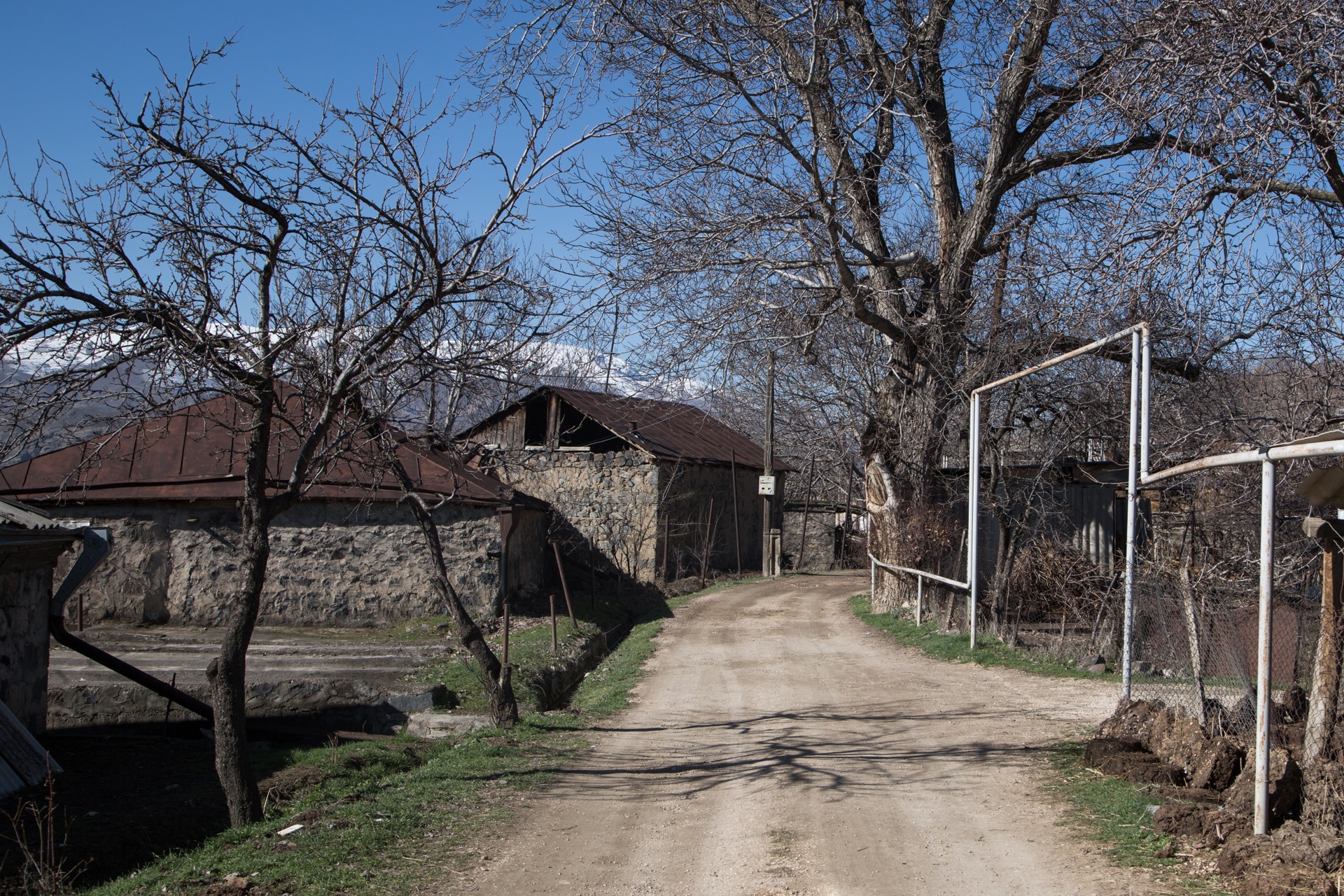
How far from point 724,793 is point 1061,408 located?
35.6ft

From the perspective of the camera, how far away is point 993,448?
14430 mm

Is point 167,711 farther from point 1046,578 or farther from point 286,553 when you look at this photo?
point 1046,578

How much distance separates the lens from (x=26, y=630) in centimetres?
944

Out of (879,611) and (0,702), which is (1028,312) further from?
(0,702)

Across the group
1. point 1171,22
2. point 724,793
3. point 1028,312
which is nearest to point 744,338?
point 1028,312

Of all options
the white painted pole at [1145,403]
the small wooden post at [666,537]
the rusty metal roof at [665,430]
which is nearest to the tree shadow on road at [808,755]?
the white painted pole at [1145,403]

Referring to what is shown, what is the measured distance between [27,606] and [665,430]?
60.9 ft

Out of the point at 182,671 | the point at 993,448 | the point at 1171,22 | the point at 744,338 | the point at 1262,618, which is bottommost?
the point at 182,671

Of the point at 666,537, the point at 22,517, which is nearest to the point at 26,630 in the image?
Result: the point at 22,517

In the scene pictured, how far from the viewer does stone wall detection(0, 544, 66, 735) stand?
9039 millimetres

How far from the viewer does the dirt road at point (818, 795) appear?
16.5 feet

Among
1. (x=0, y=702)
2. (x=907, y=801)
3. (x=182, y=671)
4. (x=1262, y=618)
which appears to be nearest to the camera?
(x=1262, y=618)

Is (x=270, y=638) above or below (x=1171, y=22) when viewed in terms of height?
below

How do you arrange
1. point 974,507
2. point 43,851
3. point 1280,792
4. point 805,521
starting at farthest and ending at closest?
point 805,521, point 974,507, point 43,851, point 1280,792
